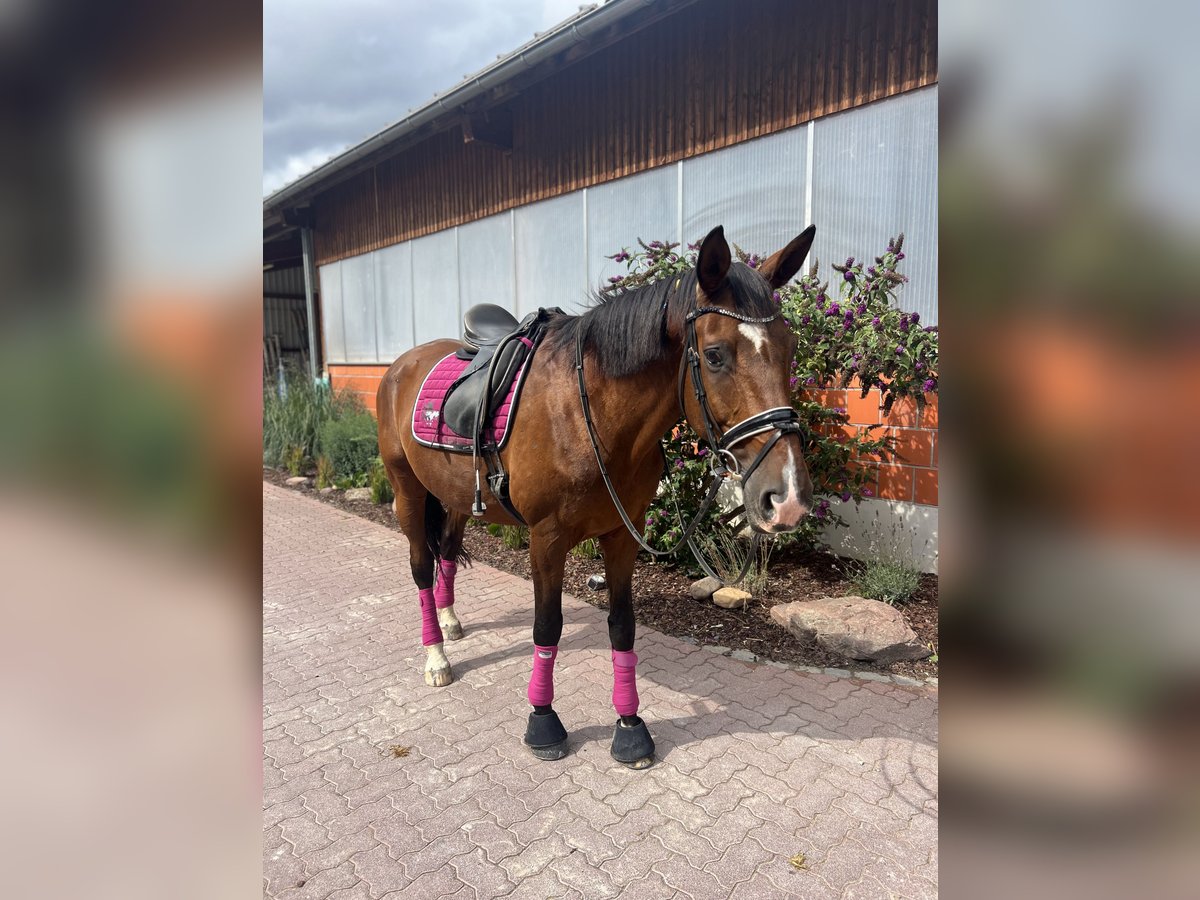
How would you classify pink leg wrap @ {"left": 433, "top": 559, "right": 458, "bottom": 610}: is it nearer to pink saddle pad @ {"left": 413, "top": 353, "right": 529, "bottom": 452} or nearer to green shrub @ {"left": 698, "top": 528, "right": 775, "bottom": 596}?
pink saddle pad @ {"left": 413, "top": 353, "right": 529, "bottom": 452}

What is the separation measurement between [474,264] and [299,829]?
7.17 metres

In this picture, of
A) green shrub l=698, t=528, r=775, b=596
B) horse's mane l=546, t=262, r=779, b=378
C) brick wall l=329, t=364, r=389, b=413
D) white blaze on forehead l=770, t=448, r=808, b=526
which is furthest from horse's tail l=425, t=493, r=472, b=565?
brick wall l=329, t=364, r=389, b=413

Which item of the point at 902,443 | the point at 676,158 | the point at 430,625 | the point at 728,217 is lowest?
→ the point at 430,625

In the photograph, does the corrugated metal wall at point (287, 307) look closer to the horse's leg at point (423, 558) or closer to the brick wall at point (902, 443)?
the horse's leg at point (423, 558)

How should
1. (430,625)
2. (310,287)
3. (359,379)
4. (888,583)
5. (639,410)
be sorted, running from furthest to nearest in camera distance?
(310,287) → (359,379) → (888,583) → (430,625) → (639,410)

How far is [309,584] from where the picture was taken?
5.04m

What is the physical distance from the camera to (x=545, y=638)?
8.91 feet

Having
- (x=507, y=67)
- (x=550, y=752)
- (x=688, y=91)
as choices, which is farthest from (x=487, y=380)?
(x=507, y=67)

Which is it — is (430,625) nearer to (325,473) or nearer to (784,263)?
(784,263)

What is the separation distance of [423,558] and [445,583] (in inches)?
13.9

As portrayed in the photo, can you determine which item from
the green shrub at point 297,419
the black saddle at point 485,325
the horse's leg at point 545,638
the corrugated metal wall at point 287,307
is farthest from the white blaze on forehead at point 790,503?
the corrugated metal wall at point 287,307

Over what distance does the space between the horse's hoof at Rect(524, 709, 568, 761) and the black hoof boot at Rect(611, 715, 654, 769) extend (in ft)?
0.74
